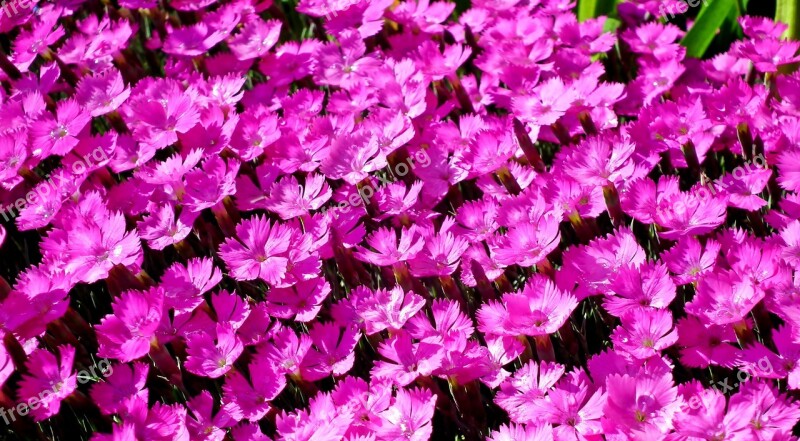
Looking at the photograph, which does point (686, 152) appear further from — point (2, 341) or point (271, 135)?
point (2, 341)

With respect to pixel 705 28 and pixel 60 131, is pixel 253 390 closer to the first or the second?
pixel 60 131

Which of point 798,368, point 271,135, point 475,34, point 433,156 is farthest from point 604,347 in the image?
point 475,34

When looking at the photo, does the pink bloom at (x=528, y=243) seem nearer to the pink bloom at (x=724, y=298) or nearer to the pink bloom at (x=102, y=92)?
the pink bloom at (x=724, y=298)

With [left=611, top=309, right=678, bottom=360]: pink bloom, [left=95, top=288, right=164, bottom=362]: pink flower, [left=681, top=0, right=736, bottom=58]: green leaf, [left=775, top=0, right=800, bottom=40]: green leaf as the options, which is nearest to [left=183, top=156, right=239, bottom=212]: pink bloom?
[left=95, top=288, right=164, bottom=362]: pink flower

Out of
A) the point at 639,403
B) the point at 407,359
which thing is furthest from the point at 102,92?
the point at 639,403

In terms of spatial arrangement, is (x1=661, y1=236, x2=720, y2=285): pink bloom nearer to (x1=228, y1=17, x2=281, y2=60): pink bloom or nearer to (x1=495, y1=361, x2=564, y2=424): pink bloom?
(x1=495, y1=361, x2=564, y2=424): pink bloom
